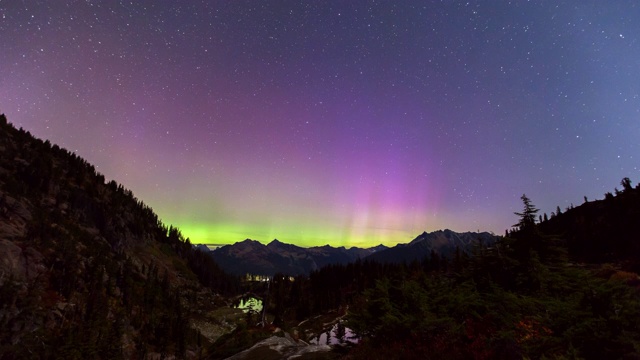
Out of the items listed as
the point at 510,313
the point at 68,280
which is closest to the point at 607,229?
the point at 510,313

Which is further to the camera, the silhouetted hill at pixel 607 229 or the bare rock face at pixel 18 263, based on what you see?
the silhouetted hill at pixel 607 229

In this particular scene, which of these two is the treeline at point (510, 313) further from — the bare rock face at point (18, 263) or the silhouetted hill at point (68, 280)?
the bare rock face at point (18, 263)

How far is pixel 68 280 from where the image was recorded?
99.7 metres

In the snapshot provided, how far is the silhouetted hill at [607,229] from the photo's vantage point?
10412 cm

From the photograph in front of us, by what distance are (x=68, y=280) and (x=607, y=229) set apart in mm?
189972

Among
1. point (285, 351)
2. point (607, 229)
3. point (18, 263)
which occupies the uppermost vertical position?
point (607, 229)

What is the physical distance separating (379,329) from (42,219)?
14203 cm

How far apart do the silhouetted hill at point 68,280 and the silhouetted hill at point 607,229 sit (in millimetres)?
125780

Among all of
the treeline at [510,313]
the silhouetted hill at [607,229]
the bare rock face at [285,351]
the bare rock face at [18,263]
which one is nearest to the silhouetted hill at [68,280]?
the bare rock face at [18,263]

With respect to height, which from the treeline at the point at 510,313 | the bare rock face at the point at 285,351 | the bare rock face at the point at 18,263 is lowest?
the bare rock face at the point at 285,351

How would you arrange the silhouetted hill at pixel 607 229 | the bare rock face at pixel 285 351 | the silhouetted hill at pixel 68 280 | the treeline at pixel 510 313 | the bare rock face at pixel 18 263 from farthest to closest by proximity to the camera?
the silhouetted hill at pixel 607 229 < the bare rock face at pixel 18 263 < the silhouetted hill at pixel 68 280 < the bare rock face at pixel 285 351 < the treeline at pixel 510 313

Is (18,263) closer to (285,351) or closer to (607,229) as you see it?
(285,351)

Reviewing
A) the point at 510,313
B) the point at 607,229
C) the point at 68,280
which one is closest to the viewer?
the point at 510,313

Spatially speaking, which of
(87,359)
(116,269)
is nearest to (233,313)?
(116,269)
